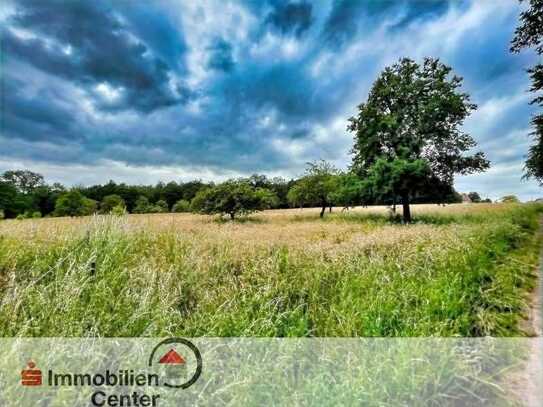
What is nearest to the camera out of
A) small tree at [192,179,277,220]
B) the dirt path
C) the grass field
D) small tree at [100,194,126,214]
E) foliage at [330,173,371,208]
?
the dirt path

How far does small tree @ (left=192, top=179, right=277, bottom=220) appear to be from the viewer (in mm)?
16875

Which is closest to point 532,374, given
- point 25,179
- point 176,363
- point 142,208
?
point 176,363

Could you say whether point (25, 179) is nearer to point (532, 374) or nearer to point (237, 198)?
point (237, 198)

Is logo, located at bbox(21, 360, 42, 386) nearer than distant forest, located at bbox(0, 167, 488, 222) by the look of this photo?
Yes

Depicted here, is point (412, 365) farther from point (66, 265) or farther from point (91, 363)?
point (66, 265)

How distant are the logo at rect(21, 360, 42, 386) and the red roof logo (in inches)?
38.2

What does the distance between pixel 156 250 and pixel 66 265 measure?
1.52 meters

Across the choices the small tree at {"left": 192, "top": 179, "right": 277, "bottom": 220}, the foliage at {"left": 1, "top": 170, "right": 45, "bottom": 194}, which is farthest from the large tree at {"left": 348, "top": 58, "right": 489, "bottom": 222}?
the foliage at {"left": 1, "top": 170, "right": 45, "bottom": 194}

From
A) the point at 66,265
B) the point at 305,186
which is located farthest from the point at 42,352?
the point at 305,186

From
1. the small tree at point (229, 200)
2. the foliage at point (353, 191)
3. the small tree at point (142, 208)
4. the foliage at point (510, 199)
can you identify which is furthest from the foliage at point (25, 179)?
the foliage at point (510, 199)

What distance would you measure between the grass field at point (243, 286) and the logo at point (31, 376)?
1.13 feet

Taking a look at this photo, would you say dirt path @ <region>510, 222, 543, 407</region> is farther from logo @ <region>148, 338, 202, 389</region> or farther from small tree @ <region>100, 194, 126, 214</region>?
small tree @ <region>100, 194, 126, 214</region>

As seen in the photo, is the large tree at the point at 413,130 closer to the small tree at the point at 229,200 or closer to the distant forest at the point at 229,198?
the distant forest at the point at 229,198

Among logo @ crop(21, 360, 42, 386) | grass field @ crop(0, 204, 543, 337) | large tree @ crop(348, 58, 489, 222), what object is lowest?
logo @ crop(21, 360, 42, 386)
